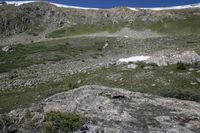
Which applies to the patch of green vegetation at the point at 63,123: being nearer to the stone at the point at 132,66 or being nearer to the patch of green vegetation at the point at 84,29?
the stone at the point at 132,66

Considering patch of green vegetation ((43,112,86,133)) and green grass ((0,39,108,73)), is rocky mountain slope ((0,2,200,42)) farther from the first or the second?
patch of green vegetation ((43,112,86,133))

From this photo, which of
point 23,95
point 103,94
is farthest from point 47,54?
point 103,94

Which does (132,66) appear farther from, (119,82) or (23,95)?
(23,95)

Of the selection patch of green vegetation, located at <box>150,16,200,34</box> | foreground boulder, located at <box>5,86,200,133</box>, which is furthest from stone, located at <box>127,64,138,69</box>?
patch of green vegetation, located at <box>150,16,200,34</box>

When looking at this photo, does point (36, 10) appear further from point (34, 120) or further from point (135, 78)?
point (34, 120)

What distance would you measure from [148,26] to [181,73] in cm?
10022

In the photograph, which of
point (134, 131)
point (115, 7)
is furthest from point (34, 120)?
point (115, 7)

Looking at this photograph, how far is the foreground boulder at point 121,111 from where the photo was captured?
11883 millimetres

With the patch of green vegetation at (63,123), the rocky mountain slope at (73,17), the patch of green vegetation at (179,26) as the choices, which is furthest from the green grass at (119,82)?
the rocky mountain slope at (73,17)

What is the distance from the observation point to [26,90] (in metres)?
36.8

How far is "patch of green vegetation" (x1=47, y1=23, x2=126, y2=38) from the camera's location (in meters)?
129

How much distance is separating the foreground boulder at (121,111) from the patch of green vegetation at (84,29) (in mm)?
113427

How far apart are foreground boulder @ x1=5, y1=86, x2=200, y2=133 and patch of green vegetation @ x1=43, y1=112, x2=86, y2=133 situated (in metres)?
0.21

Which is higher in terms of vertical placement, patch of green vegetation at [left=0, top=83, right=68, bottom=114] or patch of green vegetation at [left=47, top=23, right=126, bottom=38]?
patch of green vegetation at [left=0, top=83, right=68, bottom=114]
